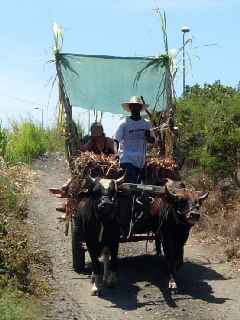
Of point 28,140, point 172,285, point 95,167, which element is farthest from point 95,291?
point 28,140

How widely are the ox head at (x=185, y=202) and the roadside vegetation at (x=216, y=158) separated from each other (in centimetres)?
251

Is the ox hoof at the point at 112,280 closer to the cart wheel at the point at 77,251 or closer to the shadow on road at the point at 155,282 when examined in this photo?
the shadow on road at the point at 155,282

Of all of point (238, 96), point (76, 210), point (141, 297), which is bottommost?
point (141, 297)

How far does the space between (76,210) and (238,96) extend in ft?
22.1

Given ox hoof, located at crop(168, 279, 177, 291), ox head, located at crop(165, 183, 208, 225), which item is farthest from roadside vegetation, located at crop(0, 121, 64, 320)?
ox head, located at crop(165, 183, 208, 225)

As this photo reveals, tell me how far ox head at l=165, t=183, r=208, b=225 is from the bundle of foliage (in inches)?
176

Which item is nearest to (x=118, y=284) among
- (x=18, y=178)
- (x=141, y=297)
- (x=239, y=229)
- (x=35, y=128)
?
(x=141, y=297)

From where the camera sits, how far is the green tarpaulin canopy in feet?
38.9

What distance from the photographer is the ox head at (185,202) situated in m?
9.10

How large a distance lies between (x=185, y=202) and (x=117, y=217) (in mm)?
1005

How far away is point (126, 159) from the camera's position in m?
10.1

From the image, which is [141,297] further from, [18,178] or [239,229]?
[18,178]

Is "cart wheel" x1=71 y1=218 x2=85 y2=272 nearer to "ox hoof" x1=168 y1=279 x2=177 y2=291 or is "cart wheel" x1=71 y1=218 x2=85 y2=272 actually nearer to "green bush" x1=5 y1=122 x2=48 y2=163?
"ox hoof" x1=168 y1=279 x2=177 y2=291

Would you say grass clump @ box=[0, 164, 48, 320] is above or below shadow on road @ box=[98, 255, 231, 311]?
above
